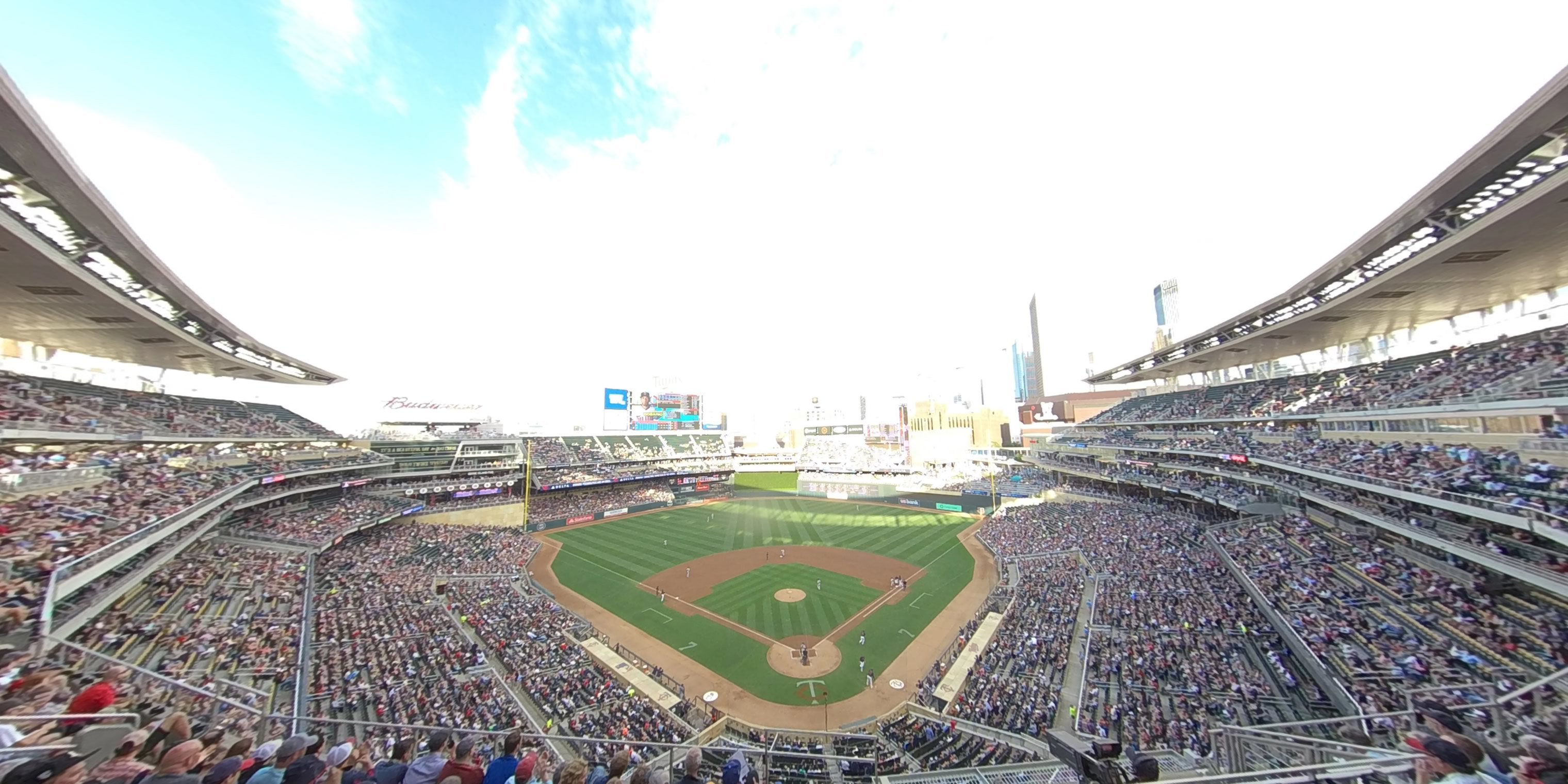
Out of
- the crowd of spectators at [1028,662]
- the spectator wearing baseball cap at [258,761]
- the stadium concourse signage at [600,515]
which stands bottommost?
the crowd of spectators at [1028,662]

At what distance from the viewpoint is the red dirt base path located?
1800 cm

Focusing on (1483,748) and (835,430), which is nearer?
(1483,748)

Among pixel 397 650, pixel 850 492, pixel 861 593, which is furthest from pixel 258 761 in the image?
pixel 850 492

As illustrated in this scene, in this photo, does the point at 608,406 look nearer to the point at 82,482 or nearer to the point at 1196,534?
the point at 82,482

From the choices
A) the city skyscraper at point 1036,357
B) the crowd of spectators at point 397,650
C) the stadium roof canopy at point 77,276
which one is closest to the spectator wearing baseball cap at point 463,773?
the crowd of spectators at point 397,650

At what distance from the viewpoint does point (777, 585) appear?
31.2 meters

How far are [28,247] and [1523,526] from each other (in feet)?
125

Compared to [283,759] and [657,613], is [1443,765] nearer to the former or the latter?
[283,759]

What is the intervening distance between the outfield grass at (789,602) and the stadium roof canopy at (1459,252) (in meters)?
25.2

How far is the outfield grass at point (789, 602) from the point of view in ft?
83.7

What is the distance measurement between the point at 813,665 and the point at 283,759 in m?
19.1

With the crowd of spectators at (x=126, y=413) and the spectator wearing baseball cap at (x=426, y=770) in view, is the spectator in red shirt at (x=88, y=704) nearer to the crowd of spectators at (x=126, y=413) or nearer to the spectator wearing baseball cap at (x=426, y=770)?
the spectator wearing baseball cap at (x=426, y=770)

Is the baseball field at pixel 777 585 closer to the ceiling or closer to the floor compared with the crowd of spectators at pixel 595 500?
closer to the floor

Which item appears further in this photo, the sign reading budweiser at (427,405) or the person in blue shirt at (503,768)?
the sign reading budweiser at (427,405)
